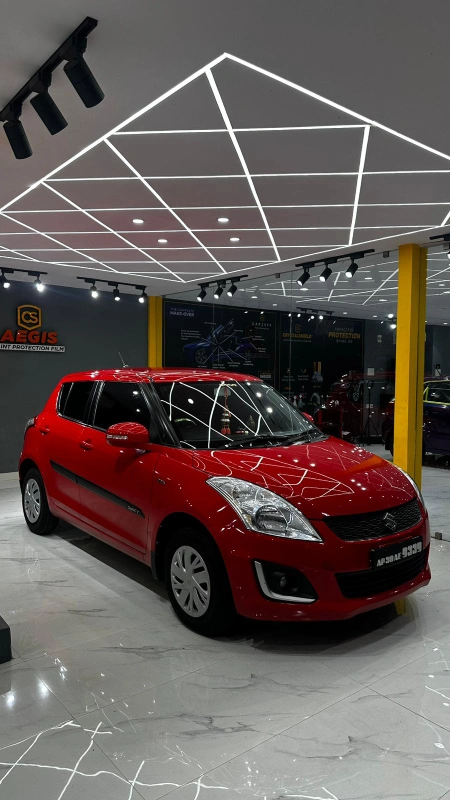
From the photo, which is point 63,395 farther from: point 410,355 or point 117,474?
point 410,355

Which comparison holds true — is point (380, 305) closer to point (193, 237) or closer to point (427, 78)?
point (193, 237)

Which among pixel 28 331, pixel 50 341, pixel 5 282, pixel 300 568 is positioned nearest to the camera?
pixel 300 568

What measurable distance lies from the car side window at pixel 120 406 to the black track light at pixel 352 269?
3.39 meters

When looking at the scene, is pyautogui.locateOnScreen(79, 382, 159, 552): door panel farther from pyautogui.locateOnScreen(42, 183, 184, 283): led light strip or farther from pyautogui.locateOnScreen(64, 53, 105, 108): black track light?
pyautogui.locateOnScreen(64, 53, 105, 108): black track light

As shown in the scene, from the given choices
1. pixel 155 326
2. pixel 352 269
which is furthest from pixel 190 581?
pixel 155 326

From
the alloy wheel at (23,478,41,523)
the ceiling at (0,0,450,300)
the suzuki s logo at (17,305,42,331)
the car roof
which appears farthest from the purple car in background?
the suzuki s logo at (17,305,42,331)

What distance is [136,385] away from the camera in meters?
3.72

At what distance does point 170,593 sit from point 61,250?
453 centimetres

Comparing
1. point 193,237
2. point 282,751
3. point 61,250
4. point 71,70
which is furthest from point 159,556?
point 61,250

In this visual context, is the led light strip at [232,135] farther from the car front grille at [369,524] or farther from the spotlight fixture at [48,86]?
the car front grille at [369,524]

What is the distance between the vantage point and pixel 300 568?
8.32 feet

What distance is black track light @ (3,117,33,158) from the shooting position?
290cm

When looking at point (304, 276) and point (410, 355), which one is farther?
point (304, 276)

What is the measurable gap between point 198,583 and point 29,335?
631 cm
